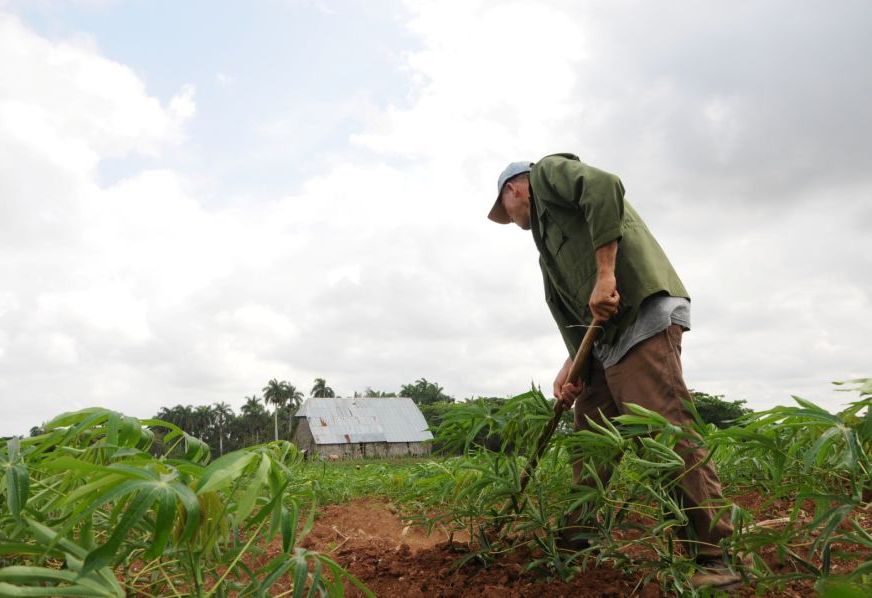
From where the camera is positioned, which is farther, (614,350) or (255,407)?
(255,407)

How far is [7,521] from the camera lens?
3.70ft

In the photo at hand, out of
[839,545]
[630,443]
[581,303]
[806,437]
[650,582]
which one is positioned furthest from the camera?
[581,303]

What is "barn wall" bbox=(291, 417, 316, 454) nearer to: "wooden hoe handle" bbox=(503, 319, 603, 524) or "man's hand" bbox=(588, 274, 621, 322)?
"wooden hoe handle" bbox=(503, 319, 603, 524)

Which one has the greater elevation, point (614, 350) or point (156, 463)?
point (614, 350)

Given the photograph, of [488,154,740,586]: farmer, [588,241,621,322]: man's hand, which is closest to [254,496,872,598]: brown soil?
[488,154,740,586]: farmer

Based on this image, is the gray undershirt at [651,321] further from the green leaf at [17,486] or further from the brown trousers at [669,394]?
the green leaf at [17,486]

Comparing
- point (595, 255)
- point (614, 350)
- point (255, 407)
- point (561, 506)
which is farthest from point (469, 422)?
point (255, 407)

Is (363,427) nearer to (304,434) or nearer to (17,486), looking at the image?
(304,434)

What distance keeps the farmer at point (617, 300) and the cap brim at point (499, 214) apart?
22cm

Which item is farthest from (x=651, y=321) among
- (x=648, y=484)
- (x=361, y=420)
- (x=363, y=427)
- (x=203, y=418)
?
(x=203, y=418)

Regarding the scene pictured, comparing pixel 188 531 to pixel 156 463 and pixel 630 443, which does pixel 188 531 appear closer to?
pixel 156 463

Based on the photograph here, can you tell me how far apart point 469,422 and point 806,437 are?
105 centimetres

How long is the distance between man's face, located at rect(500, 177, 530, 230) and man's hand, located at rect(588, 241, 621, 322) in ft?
1.90

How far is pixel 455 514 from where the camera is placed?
87.3 inches
